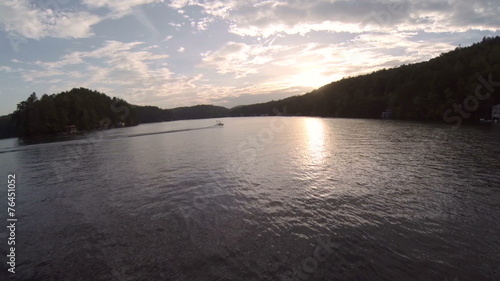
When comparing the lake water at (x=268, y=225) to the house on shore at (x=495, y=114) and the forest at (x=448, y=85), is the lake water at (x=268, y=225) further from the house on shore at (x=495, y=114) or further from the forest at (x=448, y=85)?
the forest at (x=448, y=85)

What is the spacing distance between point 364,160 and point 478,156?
1708 centimetres

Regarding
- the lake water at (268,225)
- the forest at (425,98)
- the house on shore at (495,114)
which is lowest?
the lake water at (268,225)

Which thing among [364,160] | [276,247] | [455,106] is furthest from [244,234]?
[455,106]

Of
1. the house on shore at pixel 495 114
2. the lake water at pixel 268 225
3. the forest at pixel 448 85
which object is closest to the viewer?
the lake water at pixel 268 225

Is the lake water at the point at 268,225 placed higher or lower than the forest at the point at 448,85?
lower

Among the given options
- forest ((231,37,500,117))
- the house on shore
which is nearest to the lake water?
the house on shore

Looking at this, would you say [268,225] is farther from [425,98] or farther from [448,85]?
[425,98]

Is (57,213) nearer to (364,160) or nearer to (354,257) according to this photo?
(354,257)

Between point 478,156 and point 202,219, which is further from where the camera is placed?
point 478,156

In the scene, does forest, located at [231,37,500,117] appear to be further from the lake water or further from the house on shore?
the lake water

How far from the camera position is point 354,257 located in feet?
44.9

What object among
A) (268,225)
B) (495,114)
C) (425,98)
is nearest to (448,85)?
(425,98)

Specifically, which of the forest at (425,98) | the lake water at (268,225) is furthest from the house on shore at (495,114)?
the lake water at (268,225)

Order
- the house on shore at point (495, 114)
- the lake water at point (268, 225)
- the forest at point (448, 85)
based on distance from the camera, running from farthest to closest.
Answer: the forest at point (448, 85) < the house on shore at point (495, 114) < the lake water at point (268, 225)
